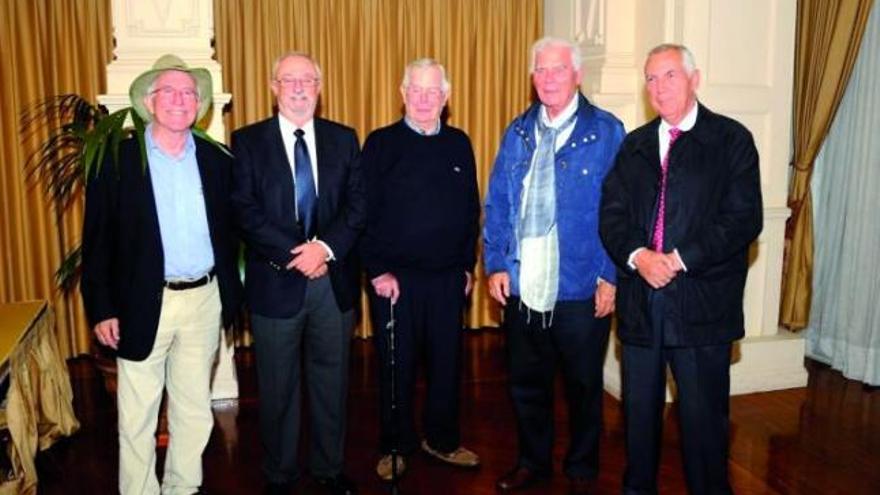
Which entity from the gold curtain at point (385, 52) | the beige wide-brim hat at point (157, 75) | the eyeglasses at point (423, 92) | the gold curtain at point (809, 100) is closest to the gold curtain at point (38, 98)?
the gold curtain at point (385, 52)

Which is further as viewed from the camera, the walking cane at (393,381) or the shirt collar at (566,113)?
the walking cane at (393,381)

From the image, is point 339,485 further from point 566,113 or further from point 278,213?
point 566,113

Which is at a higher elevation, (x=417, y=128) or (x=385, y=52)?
(x=385, y=52)

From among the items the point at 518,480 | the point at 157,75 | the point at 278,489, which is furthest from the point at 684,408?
the point at 157,75

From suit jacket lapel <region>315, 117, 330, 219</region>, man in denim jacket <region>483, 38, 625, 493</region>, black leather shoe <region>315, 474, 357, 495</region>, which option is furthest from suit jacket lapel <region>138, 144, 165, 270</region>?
man in denim jacket <region>483, 38, 625, 493</region>

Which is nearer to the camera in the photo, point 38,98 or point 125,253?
point 125,253

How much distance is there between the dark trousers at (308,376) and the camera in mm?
2654

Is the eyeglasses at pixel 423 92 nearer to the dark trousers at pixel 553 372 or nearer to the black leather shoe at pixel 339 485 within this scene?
the dark trousers at pixel 553 372

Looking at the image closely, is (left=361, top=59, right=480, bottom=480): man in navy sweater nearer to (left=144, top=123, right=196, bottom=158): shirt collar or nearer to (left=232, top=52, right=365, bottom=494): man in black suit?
(left=232, top=52, right=365, bottom=494): man in black suit

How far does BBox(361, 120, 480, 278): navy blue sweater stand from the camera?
2.84 m

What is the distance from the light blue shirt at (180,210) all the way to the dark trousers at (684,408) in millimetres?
1451

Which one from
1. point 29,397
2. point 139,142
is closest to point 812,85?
point 139,142

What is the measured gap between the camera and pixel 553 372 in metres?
2.79

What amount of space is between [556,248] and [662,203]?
A: 0.39 m
